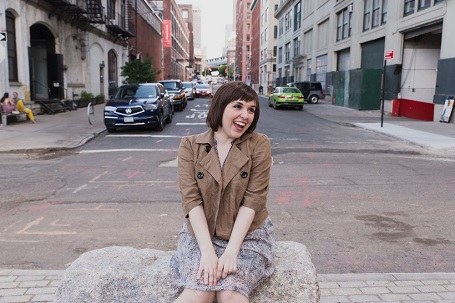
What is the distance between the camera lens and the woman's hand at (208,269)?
2449 mm

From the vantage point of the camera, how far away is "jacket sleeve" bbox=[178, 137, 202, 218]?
2.75m

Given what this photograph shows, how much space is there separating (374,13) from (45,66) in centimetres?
2167

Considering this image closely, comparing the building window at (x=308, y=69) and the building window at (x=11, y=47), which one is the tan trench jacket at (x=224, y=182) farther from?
the building window at (x=308, y=69)

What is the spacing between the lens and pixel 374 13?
29.4m

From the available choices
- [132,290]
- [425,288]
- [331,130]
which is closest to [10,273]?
[132,290]

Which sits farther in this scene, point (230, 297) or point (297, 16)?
point (297, 16)

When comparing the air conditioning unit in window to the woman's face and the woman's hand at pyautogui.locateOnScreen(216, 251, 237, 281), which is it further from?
the woman's hand at pyautogui.locateOnScreen(216, 251, 237, 281)

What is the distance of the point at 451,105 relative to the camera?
19312mm

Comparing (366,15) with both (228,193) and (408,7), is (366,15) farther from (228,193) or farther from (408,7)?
(228,193)

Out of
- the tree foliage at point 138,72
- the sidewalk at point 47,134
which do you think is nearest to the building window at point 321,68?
the tree foliage at point 138,72

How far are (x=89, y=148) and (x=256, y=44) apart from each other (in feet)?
287

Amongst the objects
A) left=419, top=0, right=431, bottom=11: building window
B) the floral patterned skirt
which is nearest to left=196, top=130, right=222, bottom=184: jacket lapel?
the floral patterned skirt

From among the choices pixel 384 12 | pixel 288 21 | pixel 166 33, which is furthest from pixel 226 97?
pixel 166 33

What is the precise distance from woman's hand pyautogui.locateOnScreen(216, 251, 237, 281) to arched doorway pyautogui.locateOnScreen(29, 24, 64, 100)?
24819 millimetres
